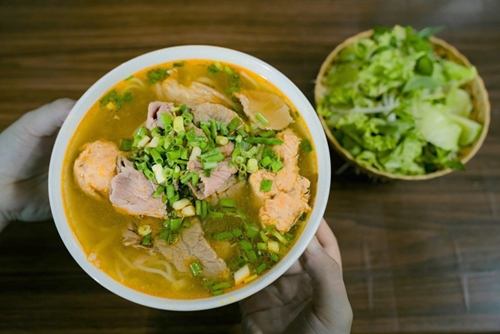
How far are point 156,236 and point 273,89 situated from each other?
77 centimetres

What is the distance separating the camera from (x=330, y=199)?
2.26m

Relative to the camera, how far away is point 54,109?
190cm

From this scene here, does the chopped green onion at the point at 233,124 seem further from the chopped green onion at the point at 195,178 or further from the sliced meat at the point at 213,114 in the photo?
the chopped green onion at the point at 195,178

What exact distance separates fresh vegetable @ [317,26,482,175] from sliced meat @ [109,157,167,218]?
116 centimetres

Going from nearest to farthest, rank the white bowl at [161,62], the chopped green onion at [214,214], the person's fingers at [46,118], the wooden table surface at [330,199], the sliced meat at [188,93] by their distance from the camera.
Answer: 1. the white bowl at [161,62]
2. the chopped green onion at [214,214]
3. the sliced meat at [188,93]
4. the person's fingers at [46,118]
5. the wooden table surface at [330,199]

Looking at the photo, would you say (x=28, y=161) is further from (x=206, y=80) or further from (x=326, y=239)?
(x=326, y=239)

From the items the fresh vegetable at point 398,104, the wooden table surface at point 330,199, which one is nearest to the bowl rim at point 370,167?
the fresh vegetable at point 398,104

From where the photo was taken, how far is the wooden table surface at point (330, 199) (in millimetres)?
2064

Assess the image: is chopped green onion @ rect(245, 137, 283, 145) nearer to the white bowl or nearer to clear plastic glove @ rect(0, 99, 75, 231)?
the white bowl

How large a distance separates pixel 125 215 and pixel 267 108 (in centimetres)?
72

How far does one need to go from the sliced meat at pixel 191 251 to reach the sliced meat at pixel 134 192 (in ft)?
0.37

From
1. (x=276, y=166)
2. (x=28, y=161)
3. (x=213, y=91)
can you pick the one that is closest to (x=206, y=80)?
(x=213, y=91)

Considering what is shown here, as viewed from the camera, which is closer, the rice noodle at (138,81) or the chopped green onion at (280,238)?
the chopped green onion at (280,238)

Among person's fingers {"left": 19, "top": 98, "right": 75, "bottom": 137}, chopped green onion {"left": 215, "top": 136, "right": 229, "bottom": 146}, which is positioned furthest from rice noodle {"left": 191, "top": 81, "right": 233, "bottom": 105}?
person's fingers {"left": 19, "top": 98, "right": 75, "bottom": 137}
